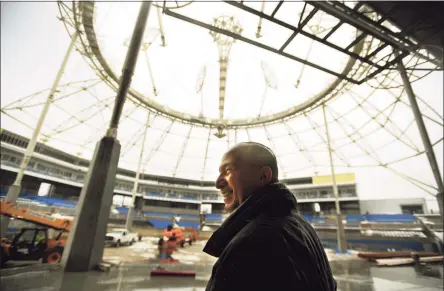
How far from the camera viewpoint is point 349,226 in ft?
100

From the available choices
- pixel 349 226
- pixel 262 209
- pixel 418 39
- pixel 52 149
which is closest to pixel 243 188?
pixel 262 209

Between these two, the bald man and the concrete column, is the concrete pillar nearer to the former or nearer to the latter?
the concrete column

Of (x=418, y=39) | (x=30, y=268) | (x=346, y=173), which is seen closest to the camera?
(x=30, y=268)

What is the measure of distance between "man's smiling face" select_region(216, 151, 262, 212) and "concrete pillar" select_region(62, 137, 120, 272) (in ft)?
16.1

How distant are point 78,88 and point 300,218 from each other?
18.5 metres

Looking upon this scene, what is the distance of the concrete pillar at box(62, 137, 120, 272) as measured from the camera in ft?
15.9

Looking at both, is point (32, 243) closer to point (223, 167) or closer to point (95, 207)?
point (95, 207)

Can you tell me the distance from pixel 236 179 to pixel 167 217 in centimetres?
4893

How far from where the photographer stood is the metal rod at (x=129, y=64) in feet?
20.1

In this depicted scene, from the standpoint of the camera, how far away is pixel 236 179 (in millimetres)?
1601

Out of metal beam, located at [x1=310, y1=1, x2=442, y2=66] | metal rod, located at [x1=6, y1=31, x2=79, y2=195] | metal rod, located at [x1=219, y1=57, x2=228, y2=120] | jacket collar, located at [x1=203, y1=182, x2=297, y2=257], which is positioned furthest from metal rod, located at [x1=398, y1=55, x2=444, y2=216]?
metal rod, located at [x1=6, y1=31, x2=79, y2=195]

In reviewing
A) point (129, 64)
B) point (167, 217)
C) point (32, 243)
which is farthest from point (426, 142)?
point (167, 217)

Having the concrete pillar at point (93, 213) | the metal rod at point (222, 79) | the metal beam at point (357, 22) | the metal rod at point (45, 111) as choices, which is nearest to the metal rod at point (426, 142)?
the metal beam at point (357, 22)

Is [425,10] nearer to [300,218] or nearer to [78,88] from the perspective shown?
[300,218]
